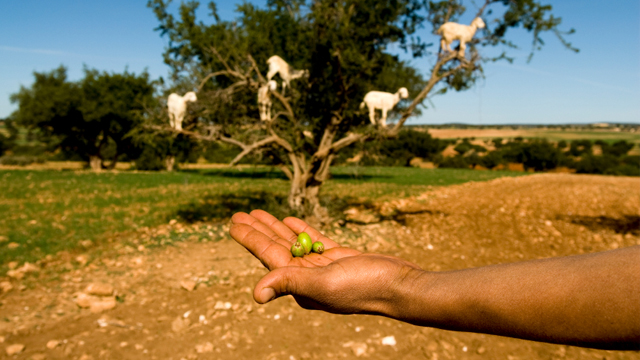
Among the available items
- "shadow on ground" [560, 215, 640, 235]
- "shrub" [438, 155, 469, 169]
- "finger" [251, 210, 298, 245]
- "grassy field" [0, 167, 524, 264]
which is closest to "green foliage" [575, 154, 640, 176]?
"shrub" [438, 155, 469, 169]

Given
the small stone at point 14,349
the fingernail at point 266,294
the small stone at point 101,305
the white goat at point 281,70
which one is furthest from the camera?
the white goat at point 281,70

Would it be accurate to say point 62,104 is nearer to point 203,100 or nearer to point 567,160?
point 203,100

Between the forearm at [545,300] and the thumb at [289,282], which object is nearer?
the forearm at [545,300]

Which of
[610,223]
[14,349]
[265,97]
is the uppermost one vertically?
[265,97]

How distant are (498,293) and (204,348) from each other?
3149 mm

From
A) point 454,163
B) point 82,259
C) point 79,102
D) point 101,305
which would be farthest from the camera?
point 454,163

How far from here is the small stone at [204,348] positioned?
145 inches

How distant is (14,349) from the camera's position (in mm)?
3664

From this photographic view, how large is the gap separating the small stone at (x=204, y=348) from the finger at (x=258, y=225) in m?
1.64

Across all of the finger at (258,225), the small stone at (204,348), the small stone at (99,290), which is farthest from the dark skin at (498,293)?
the small stone at (99,290)

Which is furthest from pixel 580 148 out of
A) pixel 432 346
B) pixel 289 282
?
pixel 289 282

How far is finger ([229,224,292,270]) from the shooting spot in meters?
2.45

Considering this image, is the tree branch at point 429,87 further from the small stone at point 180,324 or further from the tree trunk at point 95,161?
the tree trunk at point 95,161

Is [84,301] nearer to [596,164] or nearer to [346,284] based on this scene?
[346,284]
